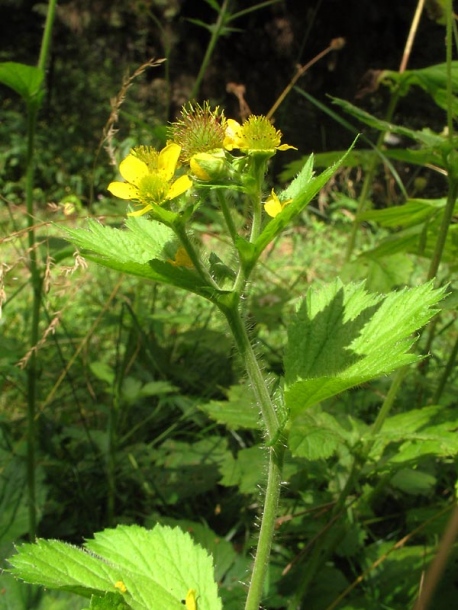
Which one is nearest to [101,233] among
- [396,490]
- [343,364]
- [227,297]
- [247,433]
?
[227,297]

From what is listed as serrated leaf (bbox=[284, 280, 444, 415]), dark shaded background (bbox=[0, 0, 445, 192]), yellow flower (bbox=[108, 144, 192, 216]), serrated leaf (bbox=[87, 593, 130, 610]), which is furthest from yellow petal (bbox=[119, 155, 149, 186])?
dark shaded background (bbox=[0, 0, 445, 192])

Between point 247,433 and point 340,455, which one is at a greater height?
point 340,455

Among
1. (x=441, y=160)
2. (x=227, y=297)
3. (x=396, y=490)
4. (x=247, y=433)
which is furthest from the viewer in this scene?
(x=247, y=433)

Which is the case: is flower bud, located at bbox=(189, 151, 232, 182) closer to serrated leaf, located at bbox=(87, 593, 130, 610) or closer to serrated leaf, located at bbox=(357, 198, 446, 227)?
serrated leaf, located at bbox=(87, 593, 130, 610)

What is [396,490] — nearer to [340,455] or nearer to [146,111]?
A: [340,455]

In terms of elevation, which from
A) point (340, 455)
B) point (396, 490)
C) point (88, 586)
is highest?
point (88, 586)

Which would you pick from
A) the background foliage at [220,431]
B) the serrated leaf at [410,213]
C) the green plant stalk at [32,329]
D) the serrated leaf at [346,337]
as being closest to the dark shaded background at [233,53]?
the background foliage at [220,431]

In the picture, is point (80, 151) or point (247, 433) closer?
point (247, 433)

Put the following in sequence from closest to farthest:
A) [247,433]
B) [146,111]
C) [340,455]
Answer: [340,455] → [247,433] → [146,111]
